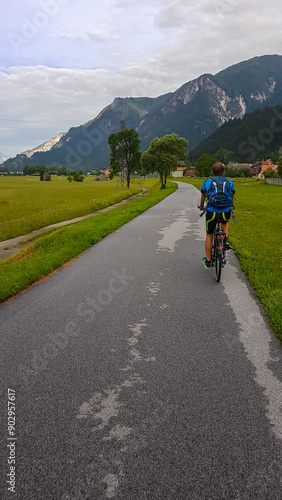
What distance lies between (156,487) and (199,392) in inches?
42.6

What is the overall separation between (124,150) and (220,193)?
→ 204 feet

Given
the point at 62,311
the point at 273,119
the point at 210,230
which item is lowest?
the point at 62,311

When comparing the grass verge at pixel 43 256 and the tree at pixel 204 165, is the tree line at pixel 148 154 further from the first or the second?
the tree at pixel 204 165

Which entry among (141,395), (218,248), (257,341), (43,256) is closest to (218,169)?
(218,248)

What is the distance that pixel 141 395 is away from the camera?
9.91 ft

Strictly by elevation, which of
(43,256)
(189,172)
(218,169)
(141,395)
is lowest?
(43,256)

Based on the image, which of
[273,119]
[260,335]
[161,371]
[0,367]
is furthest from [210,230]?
[273,119]

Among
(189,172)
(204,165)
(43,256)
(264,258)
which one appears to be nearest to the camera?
(264,258)

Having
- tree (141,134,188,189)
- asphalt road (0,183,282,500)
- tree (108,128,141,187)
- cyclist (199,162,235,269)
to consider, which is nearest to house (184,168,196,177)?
tree (108,128,141,187)

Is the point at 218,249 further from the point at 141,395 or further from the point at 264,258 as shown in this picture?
the point at 141,395

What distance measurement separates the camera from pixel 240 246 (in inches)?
401

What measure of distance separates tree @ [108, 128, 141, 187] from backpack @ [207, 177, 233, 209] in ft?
197

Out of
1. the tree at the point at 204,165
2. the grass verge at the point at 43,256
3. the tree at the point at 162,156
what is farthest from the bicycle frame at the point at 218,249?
the tree at the point at 204,165

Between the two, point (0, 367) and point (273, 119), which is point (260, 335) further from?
point (273, 119)
